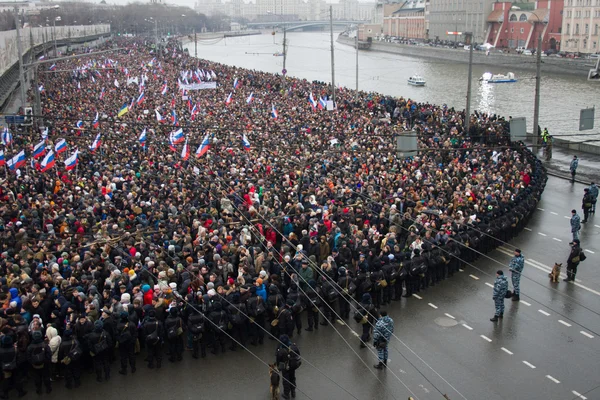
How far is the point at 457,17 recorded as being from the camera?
107438mm

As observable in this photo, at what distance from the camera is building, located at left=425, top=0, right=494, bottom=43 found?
99919mm

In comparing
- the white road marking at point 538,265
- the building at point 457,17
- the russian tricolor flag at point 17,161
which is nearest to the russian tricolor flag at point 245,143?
the russian tricolor flag at point 17,161

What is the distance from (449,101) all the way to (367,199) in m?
40.8

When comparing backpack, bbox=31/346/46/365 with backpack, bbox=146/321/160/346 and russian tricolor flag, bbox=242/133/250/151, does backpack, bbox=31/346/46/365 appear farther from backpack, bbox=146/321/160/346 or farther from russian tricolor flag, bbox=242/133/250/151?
russian tricolor flag, bbox=242/133/250/151

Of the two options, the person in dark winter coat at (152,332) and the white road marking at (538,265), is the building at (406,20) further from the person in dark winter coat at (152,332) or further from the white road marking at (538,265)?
the person in dark winter coat at (152,332)

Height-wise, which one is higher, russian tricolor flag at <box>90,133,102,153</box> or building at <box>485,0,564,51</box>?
building at <box>485,0,564,51</box>

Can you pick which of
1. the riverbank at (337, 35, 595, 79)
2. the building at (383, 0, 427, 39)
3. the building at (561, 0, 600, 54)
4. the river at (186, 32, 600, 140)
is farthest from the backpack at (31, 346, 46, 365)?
the building at (383, 0, 427, 39)

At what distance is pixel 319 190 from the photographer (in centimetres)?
1717

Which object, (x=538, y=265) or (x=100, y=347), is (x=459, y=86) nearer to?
(x=538, y=265)

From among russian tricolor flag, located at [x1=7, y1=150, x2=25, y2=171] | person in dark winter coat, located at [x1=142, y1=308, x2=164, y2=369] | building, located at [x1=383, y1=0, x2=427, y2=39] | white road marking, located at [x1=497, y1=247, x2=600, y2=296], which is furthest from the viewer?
building, located at [x1=383, y1=0, x2=427, y2=39]

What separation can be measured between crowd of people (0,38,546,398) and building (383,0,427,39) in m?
107

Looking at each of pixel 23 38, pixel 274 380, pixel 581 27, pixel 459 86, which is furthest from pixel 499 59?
pixel 274 380

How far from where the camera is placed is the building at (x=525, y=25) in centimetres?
8625

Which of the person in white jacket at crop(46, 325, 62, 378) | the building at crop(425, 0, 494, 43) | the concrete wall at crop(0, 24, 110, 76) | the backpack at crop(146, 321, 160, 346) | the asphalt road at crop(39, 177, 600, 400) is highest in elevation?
the building at crop(425, 0, 494, 43)
